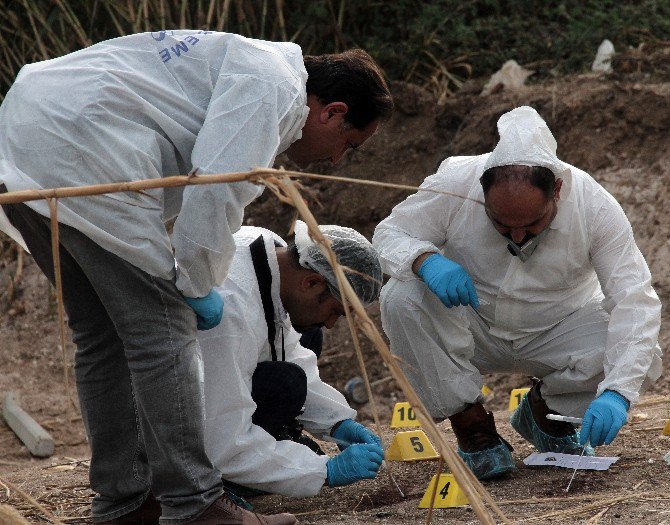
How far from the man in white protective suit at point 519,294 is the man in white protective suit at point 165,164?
33.1 inches

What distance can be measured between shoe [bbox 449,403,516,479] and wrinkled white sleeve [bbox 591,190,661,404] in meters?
0.41

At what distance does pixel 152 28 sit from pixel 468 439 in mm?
4637

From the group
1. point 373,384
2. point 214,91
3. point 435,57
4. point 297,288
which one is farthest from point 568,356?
point 435,57

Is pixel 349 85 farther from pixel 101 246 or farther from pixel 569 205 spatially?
pixel 569 205

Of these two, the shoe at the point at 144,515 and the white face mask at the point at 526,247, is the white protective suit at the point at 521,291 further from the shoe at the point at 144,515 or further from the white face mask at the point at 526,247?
the shoe at the point at 144,515

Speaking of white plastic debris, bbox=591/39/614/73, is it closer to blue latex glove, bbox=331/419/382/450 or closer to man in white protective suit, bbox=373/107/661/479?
man in white protective suit, bbox=373/107/661/479

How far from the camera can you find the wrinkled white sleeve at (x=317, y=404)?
3.34 m

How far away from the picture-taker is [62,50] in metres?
7.04

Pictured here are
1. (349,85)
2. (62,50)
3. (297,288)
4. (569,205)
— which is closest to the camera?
(349,85)

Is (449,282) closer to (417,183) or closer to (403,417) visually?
(403,417)

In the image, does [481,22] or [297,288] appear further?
[481,22]

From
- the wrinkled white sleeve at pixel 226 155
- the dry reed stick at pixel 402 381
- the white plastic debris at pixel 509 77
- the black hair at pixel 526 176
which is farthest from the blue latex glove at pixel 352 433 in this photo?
the white plastic debris at pixel 509 77

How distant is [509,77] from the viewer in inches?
276

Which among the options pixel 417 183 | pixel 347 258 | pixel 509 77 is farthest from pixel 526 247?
pixel 509 77
